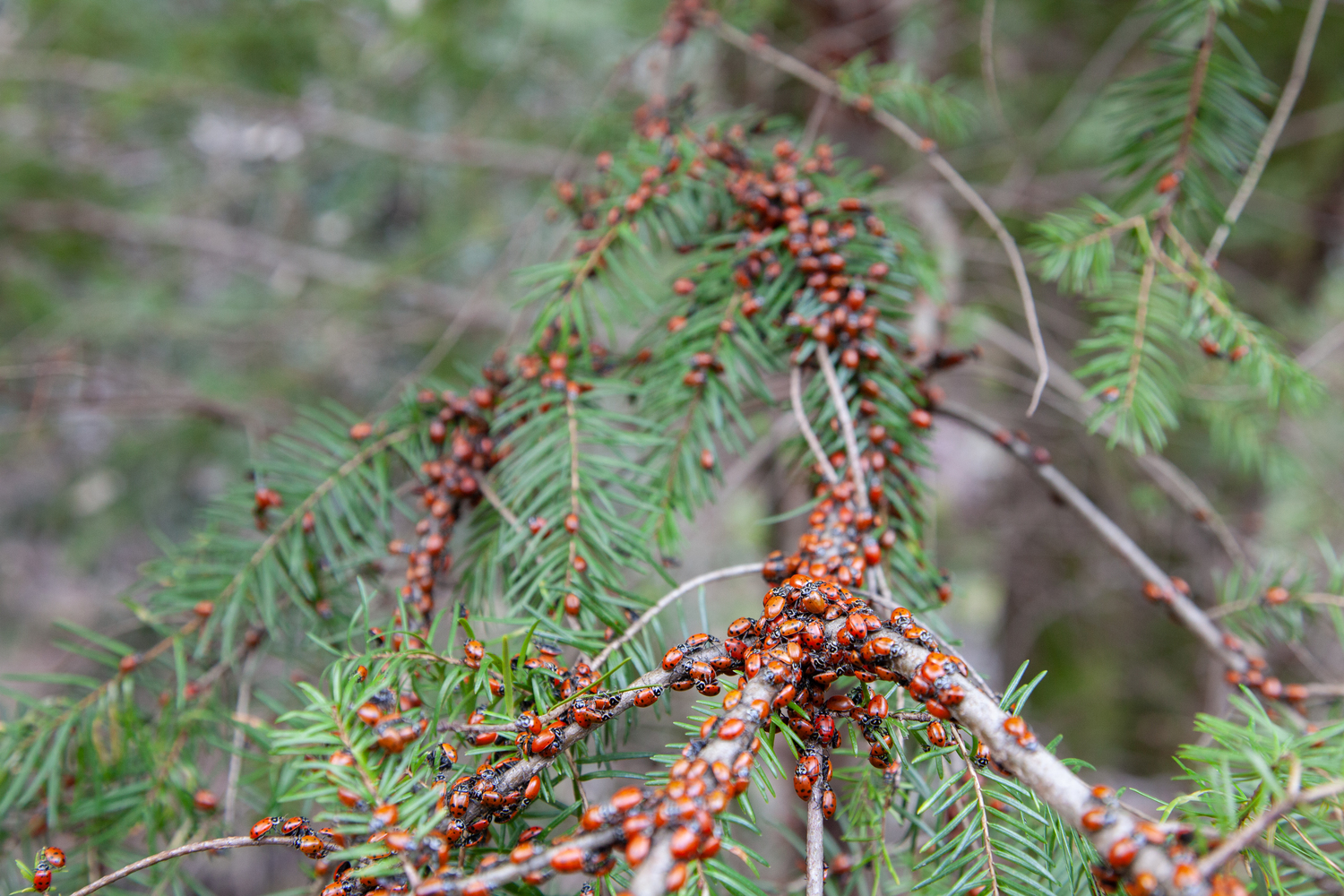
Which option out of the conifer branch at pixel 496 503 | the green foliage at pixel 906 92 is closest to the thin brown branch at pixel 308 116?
the green foliage at pixel 906 92

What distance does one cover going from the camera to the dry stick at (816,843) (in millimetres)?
542

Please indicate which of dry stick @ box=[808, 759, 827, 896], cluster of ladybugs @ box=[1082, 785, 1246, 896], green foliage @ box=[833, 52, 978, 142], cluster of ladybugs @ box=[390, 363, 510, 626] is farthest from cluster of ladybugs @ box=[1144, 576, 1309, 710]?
cluster of ladybugs @ box=[390, 363, 510, 626]

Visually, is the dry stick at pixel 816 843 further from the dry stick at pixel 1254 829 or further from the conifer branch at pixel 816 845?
the dry stick at pixel 1254 829

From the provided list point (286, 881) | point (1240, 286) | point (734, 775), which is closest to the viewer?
point (734, 775)

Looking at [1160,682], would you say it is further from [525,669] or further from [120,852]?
[120,852]

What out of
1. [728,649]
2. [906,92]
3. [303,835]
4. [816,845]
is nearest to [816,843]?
[816,845]

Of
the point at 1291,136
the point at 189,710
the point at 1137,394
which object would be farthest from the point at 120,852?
the point at 1291,136

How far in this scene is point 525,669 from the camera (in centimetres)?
68

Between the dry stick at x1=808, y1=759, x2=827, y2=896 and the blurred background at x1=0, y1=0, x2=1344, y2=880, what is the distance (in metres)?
1.03

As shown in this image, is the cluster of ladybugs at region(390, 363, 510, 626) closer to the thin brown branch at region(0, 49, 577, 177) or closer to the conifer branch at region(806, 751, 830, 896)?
the conifer branch at region(806, 751, 830, 896)

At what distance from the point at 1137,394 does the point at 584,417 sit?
75 cm

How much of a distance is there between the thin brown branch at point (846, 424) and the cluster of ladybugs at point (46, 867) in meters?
0.83

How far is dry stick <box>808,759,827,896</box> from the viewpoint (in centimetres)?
54

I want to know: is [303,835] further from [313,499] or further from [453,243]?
[453,243]
